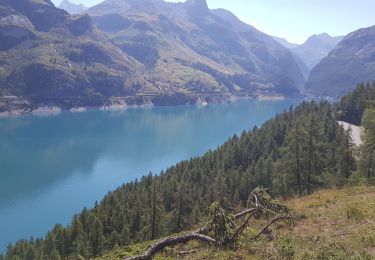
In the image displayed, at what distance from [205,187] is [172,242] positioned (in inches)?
4092

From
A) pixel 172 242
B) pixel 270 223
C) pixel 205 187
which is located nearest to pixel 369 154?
pixel 270 223

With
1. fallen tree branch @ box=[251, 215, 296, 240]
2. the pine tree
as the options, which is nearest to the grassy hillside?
fallen tree branch @ box=[251, 215, 296, 240]

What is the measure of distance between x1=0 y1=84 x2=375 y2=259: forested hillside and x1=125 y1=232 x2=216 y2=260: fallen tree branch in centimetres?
988

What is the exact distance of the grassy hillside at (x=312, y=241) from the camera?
58.5ft

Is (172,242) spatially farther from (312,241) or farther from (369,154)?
(369,154)

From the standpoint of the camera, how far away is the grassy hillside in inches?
703

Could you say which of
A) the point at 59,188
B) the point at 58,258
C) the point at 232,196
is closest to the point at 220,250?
the point at 58,258

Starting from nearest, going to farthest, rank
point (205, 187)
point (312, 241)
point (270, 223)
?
point (312, 241) < point (270, 223) < point (205, 187)

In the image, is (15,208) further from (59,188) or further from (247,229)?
(247,229)

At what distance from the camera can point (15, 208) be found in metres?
143

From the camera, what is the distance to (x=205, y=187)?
124 m

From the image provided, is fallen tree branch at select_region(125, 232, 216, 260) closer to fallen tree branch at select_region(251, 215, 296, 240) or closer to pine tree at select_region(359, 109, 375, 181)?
fallen tree branch at select_region(251, 215, 296, 240)

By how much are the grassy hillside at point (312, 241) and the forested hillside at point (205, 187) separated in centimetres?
993

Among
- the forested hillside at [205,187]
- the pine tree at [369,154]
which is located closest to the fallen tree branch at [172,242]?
the forested hillside at [205,187]
